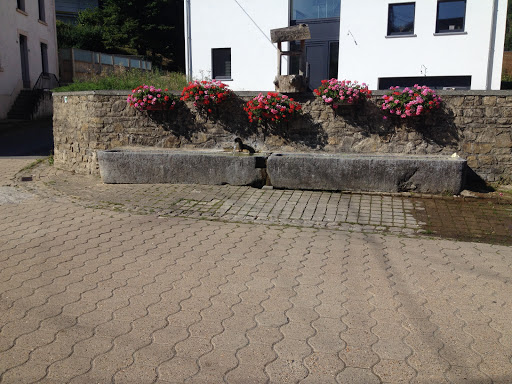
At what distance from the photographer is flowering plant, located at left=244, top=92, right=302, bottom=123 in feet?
29.4

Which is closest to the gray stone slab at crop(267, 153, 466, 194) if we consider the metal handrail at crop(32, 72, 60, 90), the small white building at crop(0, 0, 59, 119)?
the small white building at crop(0, 0, 59, 119)

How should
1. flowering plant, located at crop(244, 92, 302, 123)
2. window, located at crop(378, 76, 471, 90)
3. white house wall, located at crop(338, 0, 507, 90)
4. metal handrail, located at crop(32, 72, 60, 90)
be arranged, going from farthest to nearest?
metal handrail, located at crop(32, 72, 60, 90), window, located at crop(378, 76, 471, 90), white house wall, located at crop(338, 0, 507, 90), flowering plant, located at crop(244, 92, 302, 123)

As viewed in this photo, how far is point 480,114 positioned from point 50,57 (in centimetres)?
2568

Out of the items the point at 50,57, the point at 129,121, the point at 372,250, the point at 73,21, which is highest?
the point at 73,21

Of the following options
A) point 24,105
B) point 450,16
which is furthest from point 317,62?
point 24,105

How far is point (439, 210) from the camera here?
7.16 metres

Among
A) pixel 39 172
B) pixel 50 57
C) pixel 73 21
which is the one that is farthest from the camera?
pixel 73 21

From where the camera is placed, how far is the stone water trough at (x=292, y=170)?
7.91m

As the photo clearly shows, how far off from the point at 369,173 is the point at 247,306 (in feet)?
15.5

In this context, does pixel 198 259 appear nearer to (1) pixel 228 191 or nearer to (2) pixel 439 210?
(1) pixel 228 191

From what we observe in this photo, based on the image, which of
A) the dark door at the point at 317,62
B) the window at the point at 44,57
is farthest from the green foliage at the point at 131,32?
the dark door at the point at 317,62

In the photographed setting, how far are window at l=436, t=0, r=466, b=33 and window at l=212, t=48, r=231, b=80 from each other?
29.8 feet

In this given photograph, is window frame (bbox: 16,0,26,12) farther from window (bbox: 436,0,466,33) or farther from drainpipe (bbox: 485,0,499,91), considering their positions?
drainpipe (bbox: 485,0,499,91)

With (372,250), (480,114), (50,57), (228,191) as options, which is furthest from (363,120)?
(50,57)
